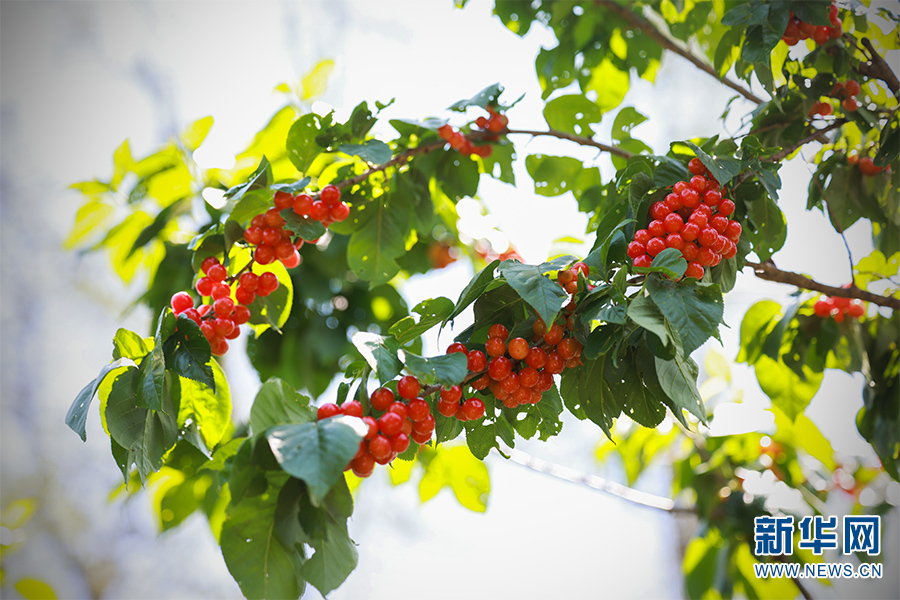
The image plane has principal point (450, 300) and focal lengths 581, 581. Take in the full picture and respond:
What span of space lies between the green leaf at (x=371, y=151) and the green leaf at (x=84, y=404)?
0.90ft

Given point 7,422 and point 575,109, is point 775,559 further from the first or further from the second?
point 7,422

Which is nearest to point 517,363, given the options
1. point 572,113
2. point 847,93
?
point 572,113

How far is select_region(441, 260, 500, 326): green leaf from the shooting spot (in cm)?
42

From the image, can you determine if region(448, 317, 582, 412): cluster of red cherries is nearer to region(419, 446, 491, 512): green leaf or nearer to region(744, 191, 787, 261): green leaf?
region(744, 191, 787, 261): green leaf

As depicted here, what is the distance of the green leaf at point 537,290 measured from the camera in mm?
374

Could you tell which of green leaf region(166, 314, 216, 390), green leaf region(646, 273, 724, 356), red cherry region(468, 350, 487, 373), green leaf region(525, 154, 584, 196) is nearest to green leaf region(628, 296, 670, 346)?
green leaf region(646, 273, 724, 356)

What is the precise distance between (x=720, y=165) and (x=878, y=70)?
0.37 meters

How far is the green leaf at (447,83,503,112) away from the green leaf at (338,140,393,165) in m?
0.14

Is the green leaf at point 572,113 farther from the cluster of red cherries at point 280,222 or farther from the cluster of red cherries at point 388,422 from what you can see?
the cluster of red cherries at point 388,422

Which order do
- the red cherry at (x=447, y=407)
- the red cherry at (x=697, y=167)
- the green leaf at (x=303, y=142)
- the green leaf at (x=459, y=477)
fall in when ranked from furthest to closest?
the green leaf at (x=459, y=477) → the green leaf at (x=303, y=142) → the red cherry at (x=697, y=167) → the red cherry at (x=447, y=407)

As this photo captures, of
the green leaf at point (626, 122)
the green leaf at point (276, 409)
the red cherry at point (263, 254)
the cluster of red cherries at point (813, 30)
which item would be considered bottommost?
the green leaf at point (276, 409)

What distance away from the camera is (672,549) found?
2.43m

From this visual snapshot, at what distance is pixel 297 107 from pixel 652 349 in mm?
805

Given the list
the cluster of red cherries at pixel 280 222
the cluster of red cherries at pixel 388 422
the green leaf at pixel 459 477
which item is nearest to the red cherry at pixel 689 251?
the cluster of red cherries at pixel 388 422
